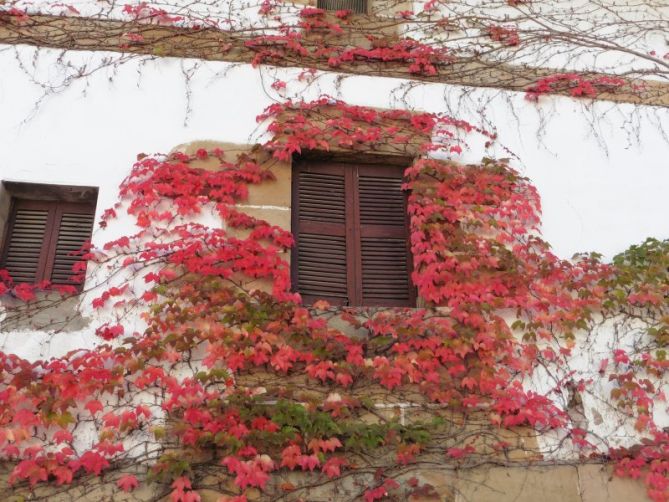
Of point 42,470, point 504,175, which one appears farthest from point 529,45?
point 42,470

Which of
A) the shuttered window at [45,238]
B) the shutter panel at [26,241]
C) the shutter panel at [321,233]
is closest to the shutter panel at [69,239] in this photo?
the shuttered window at [45,238]

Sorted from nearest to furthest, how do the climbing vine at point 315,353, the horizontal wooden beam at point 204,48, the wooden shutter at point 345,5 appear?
the climbing vine at point 315,353 < the horizontal wooden beam at point 204,48 < the wooden shutter at point 345,5

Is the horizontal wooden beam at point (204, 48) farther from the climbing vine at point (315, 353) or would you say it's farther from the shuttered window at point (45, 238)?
the shuttered window at point (45, 238)

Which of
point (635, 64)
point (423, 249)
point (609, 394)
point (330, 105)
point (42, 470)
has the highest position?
point (635, 64)

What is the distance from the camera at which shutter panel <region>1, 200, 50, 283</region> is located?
5.07 metres

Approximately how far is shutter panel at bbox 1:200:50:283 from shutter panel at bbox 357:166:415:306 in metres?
2.42

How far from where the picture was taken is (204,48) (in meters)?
5.77

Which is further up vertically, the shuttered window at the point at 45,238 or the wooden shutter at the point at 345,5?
the wooden shutter at the point at 345,5

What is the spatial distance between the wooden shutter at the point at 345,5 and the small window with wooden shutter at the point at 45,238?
9.35 feet

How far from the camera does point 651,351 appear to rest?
198 inches

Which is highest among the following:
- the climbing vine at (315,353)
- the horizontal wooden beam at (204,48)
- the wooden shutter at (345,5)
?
the wooden shutter at (345,5)

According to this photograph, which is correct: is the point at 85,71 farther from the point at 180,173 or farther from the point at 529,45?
the point at 529,45

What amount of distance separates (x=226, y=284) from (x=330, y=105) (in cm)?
180

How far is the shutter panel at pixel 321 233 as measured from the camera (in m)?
5.19
